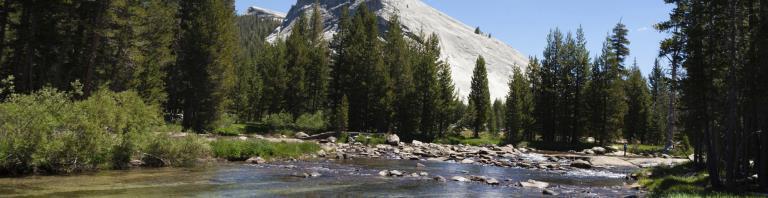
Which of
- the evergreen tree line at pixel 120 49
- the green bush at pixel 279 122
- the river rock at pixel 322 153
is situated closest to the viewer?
the evergreen tree line at pixel 120 49

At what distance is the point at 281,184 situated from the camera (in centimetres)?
2117

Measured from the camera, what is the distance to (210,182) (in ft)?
67.2

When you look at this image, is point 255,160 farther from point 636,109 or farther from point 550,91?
point 636,109

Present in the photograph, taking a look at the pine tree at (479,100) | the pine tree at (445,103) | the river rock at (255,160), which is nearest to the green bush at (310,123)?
the pine tree at (445,103)

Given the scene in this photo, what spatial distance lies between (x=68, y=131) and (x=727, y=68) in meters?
25.0

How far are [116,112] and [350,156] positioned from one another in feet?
57.3

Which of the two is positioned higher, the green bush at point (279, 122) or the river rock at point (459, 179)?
the green bush at point (279, 122)

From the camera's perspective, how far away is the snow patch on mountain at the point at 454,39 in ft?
480

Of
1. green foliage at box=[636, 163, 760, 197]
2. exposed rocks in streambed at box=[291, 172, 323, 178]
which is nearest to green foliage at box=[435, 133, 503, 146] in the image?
green foliage at box=[636, 163, 760, 197]

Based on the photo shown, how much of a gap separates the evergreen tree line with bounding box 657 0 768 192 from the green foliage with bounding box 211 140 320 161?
855 inches

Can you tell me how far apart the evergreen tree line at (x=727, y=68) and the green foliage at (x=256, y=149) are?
21719mm

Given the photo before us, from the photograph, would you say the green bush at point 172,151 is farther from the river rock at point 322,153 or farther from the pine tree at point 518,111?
Answer: the pine tree at point 518,111

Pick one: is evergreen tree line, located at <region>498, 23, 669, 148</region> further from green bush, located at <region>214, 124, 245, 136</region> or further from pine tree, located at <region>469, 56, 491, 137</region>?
green bush, located at <region>214, 124, 245, 136</region>

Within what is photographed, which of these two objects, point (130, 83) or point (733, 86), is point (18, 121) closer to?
point (130, 83)
